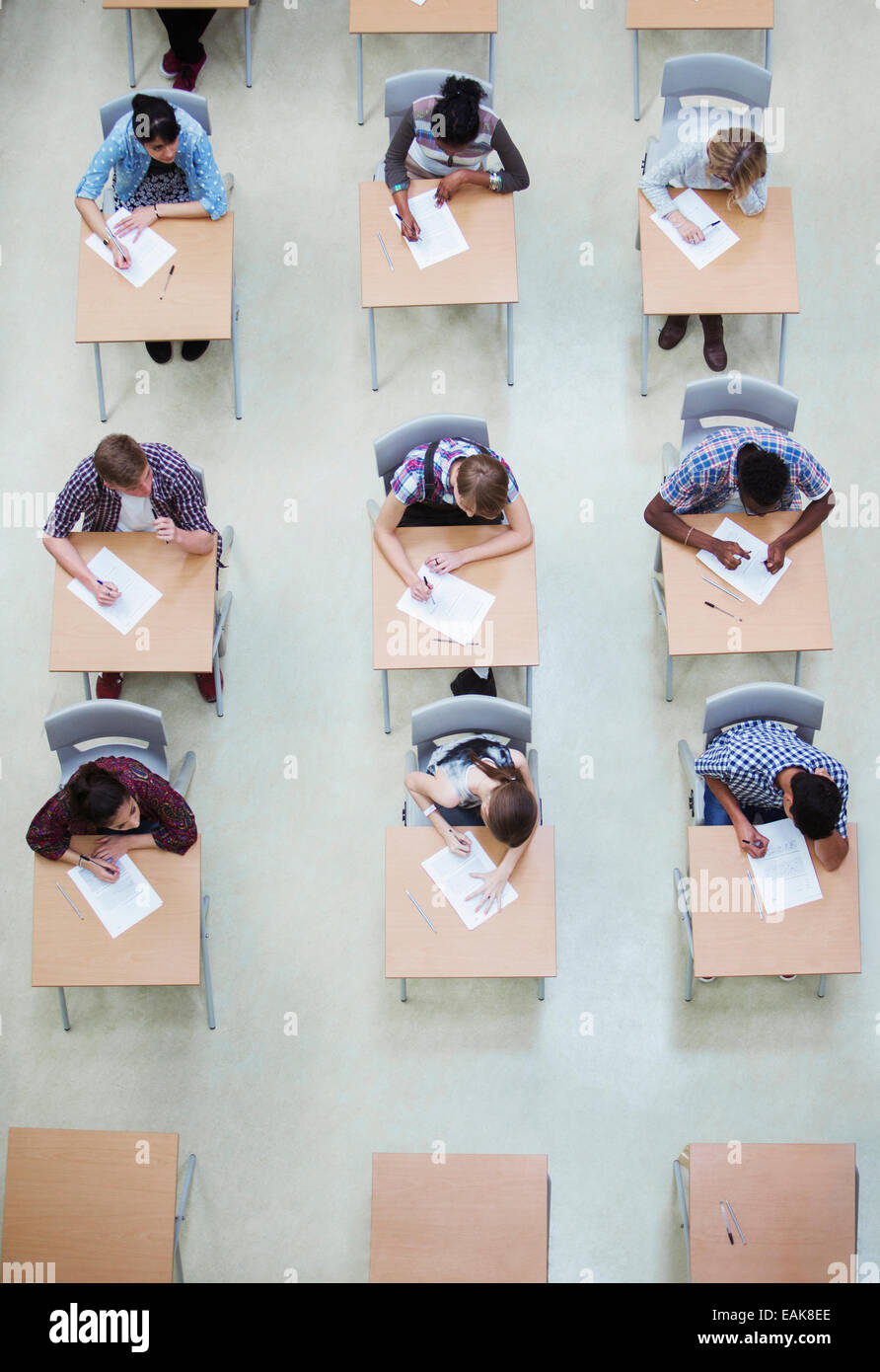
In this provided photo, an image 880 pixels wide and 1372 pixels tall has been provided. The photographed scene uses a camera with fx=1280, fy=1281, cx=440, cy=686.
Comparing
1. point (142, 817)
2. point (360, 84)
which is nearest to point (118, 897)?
point (142, 817)

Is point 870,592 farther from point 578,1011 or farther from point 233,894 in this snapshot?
point 233,894

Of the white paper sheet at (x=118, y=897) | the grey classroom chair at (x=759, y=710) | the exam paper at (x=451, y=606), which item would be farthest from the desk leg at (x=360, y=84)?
Answer: the white paper sheet at (x=118, y=897)

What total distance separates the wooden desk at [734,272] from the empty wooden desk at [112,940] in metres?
2.78

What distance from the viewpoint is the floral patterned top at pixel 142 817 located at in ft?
13.6

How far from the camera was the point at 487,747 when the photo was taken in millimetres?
4340

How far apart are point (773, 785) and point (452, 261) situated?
91.7 inches

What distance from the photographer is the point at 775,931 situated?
13.8ft

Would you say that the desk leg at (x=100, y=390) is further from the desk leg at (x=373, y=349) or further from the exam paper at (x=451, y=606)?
the exam paper at (x=451, y=606)

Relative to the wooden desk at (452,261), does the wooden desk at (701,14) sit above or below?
above

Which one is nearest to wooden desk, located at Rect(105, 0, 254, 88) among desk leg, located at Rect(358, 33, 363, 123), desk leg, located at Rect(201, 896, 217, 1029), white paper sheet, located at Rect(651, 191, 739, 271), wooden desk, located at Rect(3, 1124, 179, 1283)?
desk leg, located at Rect(358, 33, 363, 123)

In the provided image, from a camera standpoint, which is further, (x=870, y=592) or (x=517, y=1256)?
(x=870, y=592)

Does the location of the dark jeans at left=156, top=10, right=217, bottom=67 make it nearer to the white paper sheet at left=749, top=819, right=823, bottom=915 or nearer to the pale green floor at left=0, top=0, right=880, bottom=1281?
the pale green floor at left=0, top=0, right=880, bottom=1281

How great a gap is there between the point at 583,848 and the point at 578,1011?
61 cm
